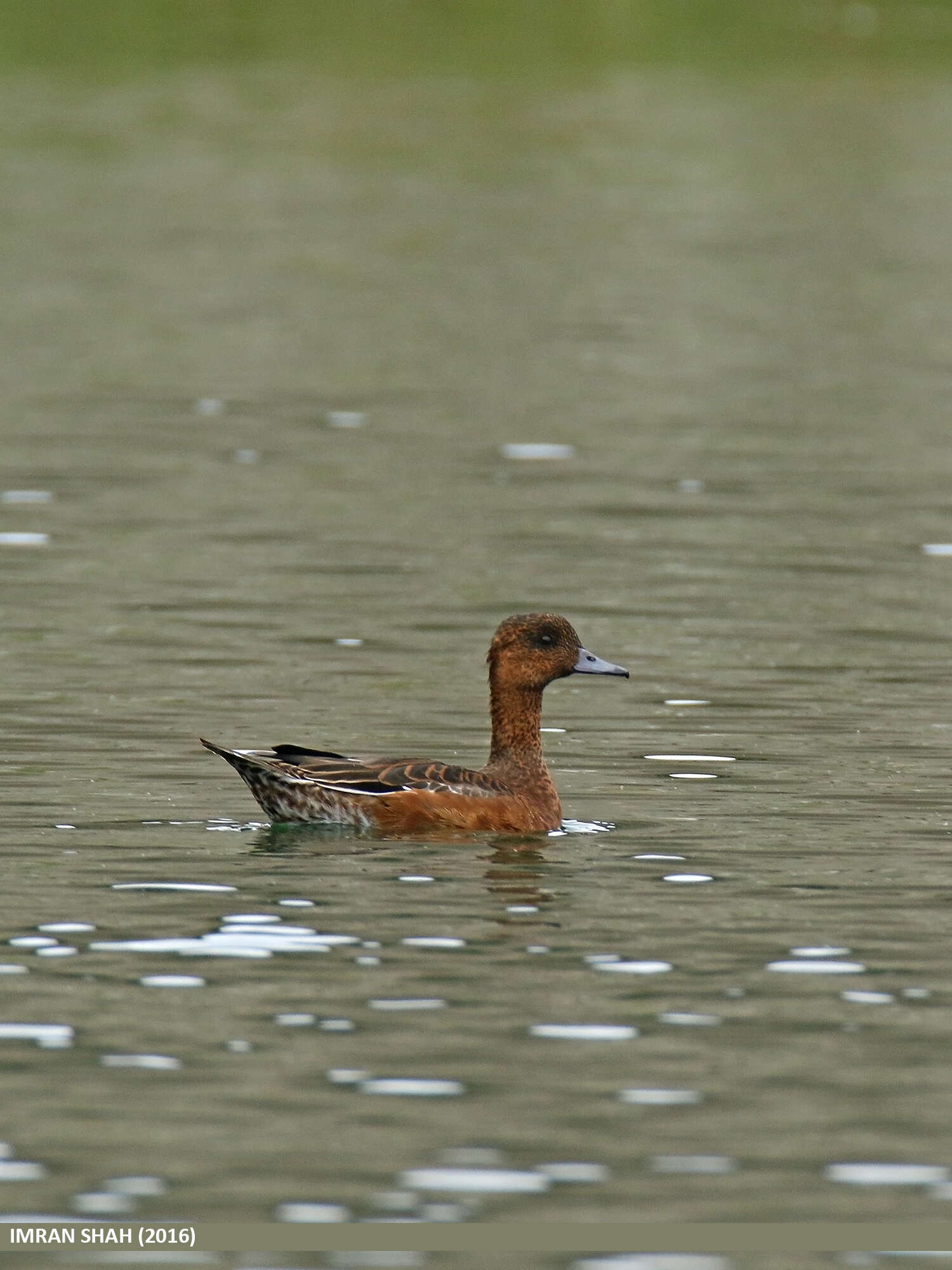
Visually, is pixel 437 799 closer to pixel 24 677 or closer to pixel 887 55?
pixel 24 677

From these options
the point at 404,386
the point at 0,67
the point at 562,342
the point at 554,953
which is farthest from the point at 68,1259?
the point at 0,67

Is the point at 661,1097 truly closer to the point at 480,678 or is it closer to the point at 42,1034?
the point at 42,1034

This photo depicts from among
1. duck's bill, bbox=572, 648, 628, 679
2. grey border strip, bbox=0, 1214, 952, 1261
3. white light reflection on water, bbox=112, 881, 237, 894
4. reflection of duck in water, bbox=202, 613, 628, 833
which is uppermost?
duck's bill, bbox=572, 648, 628, 679

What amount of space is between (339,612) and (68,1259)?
11.6m

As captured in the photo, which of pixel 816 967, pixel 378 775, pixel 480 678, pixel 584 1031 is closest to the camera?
pixel 584 1031

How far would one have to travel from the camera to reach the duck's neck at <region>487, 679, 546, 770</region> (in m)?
13.6

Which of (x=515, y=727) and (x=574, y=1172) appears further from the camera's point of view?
(x=515, y=727)

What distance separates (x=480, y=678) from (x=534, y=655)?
3210 millimetres

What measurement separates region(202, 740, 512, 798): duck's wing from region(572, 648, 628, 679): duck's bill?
1.09m

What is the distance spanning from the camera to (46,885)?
11.7 m

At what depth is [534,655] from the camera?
45.9 ft

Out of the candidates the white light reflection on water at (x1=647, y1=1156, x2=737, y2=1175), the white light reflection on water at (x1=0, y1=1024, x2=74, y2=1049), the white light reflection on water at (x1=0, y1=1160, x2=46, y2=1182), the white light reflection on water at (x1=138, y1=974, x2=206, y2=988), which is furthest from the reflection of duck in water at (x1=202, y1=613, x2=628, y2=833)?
the white light reflection on water at (x1=647, y1=1156, x2=737, y2=1175)

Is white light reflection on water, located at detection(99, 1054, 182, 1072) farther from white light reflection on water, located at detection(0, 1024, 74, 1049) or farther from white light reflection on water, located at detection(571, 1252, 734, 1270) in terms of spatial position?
white light reflection on water, located at detection(571, 1252, 734, 1270)

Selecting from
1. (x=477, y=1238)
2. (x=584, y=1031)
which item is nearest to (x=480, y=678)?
(x=584, y=1031)
